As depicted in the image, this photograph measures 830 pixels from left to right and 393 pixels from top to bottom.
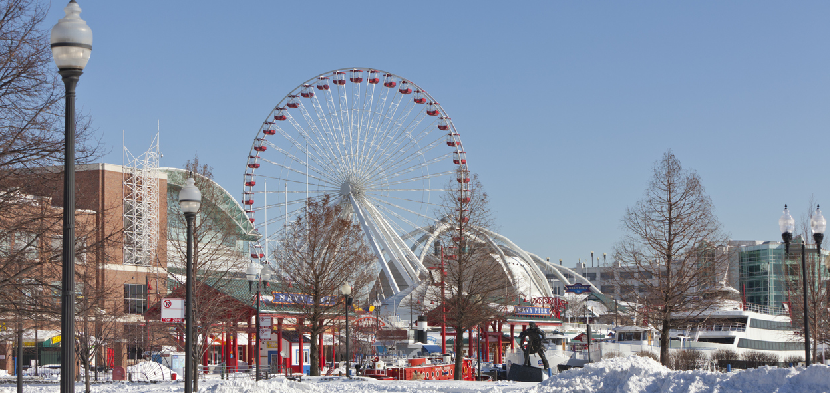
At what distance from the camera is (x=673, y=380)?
18.7m

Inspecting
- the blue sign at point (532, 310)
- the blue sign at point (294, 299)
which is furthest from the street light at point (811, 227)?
the blue sign at point (532, 310)

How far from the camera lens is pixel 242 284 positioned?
46.3 meters

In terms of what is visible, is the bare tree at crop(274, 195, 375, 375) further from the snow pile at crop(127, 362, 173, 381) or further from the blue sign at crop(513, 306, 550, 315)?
the blue sign at crop(513, 306, 550, 315)

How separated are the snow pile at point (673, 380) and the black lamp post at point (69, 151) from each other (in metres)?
13.1

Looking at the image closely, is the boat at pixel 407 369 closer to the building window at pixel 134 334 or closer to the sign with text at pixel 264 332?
the sign with text at pixel 264 332

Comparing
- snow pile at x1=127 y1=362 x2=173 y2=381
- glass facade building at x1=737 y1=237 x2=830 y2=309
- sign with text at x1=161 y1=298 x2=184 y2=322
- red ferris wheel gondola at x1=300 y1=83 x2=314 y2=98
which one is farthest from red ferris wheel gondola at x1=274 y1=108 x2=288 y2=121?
glass facade building at x1=737 y1=237 x2=830 y2=309

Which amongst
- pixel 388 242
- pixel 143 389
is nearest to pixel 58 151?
pixel 143 389

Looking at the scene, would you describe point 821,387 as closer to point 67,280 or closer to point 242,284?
point 67,280

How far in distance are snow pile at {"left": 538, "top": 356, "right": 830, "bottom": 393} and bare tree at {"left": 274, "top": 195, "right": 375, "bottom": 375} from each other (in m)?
19.9

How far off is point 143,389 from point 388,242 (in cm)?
4190

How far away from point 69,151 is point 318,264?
106ft

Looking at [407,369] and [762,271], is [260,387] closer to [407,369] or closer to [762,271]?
[407,369]

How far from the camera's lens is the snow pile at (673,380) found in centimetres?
1678

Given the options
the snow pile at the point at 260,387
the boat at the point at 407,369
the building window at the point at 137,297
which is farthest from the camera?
the building window at the point at 137,297
